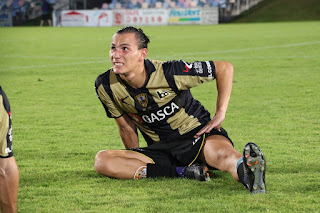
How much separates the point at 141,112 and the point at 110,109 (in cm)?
27

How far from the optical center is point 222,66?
4.85 metres

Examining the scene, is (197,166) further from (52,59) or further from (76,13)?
(76,13)

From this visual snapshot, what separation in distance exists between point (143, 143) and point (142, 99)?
66.5 inches

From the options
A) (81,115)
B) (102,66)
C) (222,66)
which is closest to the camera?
(222,66)

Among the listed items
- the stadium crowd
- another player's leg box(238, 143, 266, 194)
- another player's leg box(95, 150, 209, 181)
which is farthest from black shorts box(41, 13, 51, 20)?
Answer: another player's leg box(238, 143, 266, 194)

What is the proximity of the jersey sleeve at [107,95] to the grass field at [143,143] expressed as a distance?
1.76 ft

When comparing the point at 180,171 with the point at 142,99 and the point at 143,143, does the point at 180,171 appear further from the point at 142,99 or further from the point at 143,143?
the point at 143,143

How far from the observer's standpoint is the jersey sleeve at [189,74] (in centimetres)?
479

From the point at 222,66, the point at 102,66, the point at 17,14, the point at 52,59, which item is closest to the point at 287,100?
the point at 222,66

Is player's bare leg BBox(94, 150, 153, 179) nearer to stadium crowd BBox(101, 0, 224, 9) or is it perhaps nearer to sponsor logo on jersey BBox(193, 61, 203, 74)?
sponsor logo on jersey BBox(193, 61, 203, 74)

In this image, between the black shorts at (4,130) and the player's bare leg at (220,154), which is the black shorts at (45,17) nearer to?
the player's bare leg at (220,154)

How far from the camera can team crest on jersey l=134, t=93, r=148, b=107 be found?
15.9 ft

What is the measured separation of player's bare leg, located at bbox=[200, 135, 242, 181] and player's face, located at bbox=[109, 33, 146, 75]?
0.87 m

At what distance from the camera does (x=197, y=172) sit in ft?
15.4
